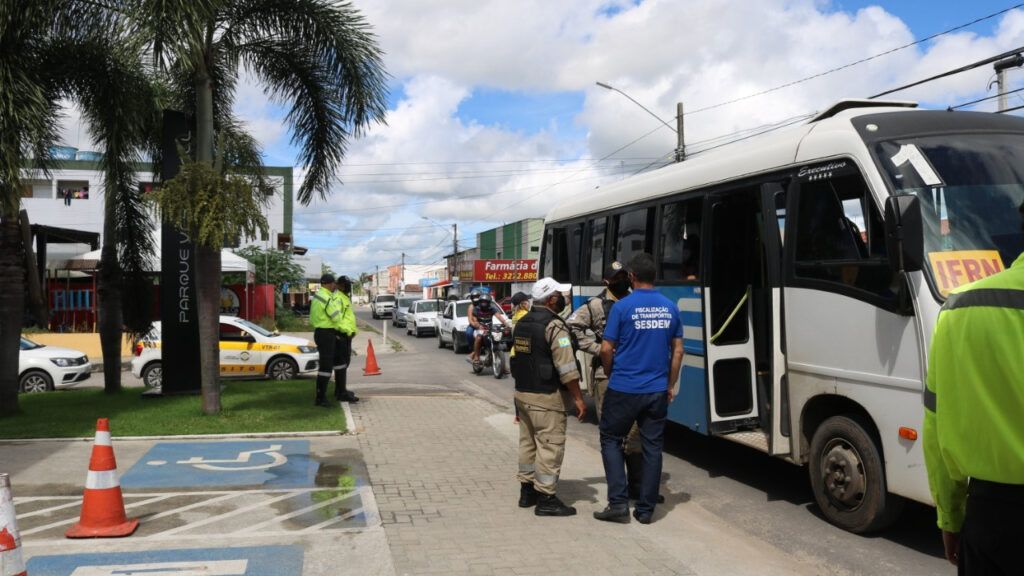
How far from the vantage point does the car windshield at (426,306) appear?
113 ft

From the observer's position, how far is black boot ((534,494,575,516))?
626 centimetres

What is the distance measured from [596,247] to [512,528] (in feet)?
18.0

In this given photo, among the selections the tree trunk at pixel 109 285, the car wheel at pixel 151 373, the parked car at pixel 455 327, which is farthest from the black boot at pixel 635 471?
the parked car at pixel 455 327

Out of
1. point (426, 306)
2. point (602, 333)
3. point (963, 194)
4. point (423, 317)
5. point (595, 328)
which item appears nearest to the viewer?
point (963, 194)

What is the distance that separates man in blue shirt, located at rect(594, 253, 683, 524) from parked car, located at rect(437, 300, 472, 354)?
17056mm

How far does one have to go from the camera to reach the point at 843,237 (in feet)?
20.0

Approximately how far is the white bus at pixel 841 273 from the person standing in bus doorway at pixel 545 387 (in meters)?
1.86

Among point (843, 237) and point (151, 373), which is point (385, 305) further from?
point (843, 237)

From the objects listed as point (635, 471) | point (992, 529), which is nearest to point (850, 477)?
point (635, 471)

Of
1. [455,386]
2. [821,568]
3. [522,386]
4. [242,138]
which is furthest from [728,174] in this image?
[242,138]

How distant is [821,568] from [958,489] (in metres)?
3.24

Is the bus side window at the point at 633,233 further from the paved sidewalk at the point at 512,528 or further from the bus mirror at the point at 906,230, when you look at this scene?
the bus mirror at the point at 906,230

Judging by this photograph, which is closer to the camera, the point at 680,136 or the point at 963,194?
the point at 963,194

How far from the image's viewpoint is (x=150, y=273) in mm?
13500
